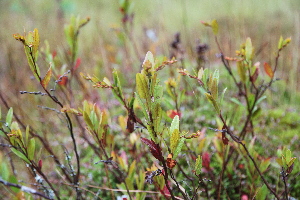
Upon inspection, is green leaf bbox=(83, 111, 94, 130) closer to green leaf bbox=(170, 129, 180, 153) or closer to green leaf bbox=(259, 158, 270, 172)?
green leaf bbox=(170, 129, 180, 153)

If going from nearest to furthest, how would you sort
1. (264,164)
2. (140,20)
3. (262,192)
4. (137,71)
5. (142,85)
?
(142,85), (262,192), (264,164), (137,71), (140,20)

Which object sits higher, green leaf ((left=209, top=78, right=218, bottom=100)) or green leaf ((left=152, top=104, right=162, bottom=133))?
green leaf ((left=209, top=78, right=218, bottom=100))

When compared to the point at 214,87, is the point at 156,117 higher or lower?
lower

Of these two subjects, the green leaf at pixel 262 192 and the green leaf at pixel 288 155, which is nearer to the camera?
the green leaf at pixel 288 155

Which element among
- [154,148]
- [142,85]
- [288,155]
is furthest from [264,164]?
[142,85]

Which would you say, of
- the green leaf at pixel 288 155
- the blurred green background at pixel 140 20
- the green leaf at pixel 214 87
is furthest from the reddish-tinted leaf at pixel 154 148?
the blurred green background at pixel 140 20

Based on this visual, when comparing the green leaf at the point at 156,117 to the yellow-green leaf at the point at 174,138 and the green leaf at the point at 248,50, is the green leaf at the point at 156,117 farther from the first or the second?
the green leaf at the point at 248,50

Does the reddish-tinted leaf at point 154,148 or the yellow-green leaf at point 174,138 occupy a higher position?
the yellow-green leaf at point 174,138

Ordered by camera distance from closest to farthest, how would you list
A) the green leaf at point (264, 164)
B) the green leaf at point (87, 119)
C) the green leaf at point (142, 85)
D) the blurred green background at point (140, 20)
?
1. the green leaf at point (142, 85)
2. the green leaf at point (87, 119)
3. the green leaf at point (264, 164)
4. the blurred green background at point (140, 20)

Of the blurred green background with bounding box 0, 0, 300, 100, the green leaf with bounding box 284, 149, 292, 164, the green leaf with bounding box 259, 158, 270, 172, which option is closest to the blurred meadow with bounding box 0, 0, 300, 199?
the blurred green background with bounding box 0, 0, 300, 100

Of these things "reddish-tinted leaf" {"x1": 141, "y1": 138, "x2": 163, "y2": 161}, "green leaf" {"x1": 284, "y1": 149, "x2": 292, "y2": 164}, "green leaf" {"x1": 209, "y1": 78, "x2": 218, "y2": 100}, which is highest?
"green leaf" {"x1": 209, "y1": 78, "x2": 218, "y2": 100}

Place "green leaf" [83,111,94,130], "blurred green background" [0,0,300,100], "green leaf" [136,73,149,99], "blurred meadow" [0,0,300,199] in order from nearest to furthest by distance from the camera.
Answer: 1. "green leaf" [136,73,149,99]
2. "green leaf" [83,111,94,130]
3. "blurred meadow" [0,0,300,199]
4. "blurred green background" [0,0,300,100]

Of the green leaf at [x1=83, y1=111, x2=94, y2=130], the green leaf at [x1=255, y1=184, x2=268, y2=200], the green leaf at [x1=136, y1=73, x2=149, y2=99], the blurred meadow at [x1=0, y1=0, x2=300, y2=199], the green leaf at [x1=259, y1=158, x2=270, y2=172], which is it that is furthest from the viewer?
the blurred meadow at [x1=0, y1=0, x2=300, y2=199]

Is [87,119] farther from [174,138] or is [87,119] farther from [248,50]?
[248,50]
